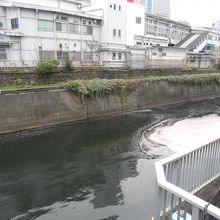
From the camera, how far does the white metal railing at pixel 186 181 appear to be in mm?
3672

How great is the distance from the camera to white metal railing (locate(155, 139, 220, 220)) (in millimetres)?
3672

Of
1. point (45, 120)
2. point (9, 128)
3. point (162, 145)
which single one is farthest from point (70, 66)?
point (162, 145)

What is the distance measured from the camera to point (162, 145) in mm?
15930

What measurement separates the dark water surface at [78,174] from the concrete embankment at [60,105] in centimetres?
128

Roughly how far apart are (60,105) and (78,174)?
996cm

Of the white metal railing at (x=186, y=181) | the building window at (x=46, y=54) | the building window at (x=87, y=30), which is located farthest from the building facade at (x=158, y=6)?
the white metal railing at (x=186, y=181)

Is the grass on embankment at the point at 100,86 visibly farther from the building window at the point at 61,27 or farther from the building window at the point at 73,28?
the building window at the point at 73,28

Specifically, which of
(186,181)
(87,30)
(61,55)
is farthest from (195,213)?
(87,30)

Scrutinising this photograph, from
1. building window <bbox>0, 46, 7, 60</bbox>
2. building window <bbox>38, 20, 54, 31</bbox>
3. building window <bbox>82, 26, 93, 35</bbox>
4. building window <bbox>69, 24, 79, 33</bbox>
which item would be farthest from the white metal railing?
building window <bbox>82, 26, 93, 35</bbox>

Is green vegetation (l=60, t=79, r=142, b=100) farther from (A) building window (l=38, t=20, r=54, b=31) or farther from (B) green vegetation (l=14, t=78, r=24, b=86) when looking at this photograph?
(A) building window (l=38, t=20, r=54, b=31)

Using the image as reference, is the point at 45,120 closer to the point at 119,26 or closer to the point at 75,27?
the point at 75,27

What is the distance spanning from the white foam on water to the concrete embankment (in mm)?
5923

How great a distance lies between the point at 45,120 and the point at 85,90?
4.15 meters

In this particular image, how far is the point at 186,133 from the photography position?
18516 mm
